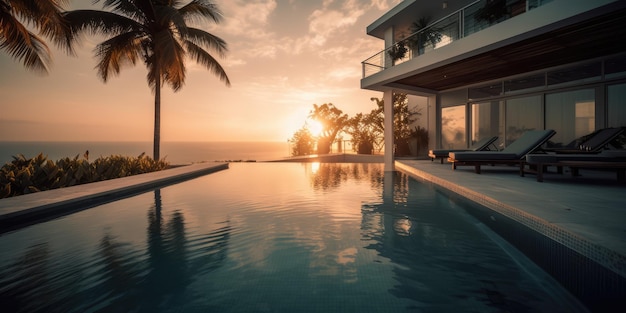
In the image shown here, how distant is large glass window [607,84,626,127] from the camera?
28.2ft

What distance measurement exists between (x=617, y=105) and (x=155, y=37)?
1520cm

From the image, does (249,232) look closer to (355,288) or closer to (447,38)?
(355,288)

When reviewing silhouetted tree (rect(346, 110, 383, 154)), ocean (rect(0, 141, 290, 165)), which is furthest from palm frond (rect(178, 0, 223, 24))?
silhouetted tree (rect(346, 110, 383, 154))

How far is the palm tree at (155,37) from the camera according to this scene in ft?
34.1

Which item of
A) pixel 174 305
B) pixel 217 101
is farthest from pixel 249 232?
pixel 217 101

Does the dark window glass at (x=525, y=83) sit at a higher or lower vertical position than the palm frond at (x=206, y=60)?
lower

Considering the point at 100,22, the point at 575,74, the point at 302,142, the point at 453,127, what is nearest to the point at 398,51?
the point at 453,127

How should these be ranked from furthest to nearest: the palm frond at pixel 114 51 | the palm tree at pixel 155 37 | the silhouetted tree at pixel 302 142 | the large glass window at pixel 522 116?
the silhouetted tree at pixel 302 142 < the palm frond at pixel 114 51 < the large glass window at pixel 522 116 < the palm tree at pixel 155 37

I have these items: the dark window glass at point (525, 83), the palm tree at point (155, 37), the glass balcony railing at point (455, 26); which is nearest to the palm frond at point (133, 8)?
the palm tree at point (155, 37)

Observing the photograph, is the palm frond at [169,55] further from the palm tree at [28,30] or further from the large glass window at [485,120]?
the large glass window at [485,120]

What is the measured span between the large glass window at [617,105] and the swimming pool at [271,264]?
300 inches

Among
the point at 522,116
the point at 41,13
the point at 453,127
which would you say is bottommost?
the point at 453,127

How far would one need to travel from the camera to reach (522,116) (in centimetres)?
1122

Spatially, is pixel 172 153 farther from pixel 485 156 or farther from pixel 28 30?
pixel 485 156
